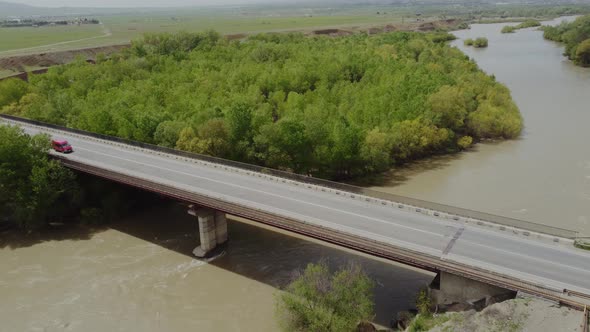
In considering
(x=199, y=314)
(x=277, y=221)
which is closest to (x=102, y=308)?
(x=199, y=314)

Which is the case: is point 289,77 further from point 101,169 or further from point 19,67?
point 19,67

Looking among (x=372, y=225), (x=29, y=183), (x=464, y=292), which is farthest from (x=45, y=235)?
(x=464, y=292)

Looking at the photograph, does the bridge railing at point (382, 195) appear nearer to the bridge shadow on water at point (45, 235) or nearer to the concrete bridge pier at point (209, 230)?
the concrete bridge pier at point (209, 230)

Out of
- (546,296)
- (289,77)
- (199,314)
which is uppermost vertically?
(289,77)

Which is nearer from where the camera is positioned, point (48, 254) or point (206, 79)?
point (48, 254)

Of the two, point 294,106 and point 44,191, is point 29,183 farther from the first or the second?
point 294,106
